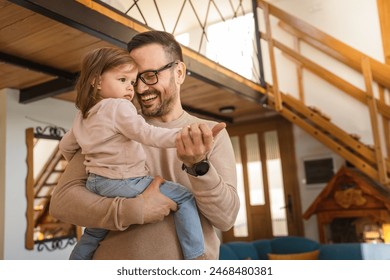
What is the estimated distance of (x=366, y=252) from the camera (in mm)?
2670

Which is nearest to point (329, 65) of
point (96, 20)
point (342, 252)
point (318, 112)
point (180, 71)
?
point (318, 112)

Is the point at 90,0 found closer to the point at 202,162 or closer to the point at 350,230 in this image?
the point at 202,162

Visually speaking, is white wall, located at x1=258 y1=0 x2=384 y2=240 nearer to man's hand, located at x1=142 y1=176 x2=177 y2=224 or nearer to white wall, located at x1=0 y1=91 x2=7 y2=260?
man's hand, located at x1=142 y1=176 x2=177 y2=224

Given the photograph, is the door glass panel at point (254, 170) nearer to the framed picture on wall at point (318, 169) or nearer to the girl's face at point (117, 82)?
the framed picture on wall at point (318, 169)

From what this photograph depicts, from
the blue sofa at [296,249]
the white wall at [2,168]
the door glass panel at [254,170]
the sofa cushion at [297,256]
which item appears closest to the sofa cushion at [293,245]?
the blue sofa at [296,249]

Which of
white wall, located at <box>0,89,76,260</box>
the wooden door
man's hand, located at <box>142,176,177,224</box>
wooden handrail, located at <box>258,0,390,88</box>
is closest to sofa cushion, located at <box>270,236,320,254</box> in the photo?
the wooden door

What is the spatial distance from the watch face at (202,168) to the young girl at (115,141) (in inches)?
3.2

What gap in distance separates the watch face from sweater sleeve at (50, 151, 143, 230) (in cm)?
11

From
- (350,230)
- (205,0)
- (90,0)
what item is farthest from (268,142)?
(90,0)

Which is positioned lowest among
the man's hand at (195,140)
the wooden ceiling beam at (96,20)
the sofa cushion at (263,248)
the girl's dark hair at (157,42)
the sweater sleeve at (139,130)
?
the sofa cushion at (263,248)

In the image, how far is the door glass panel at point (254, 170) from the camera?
4.26 m

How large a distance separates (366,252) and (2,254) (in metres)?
2.50

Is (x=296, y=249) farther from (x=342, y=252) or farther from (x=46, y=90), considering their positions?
(x=46, y=90)

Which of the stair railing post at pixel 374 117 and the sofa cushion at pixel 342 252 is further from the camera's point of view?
the sofa cushion at pixel 342 252
